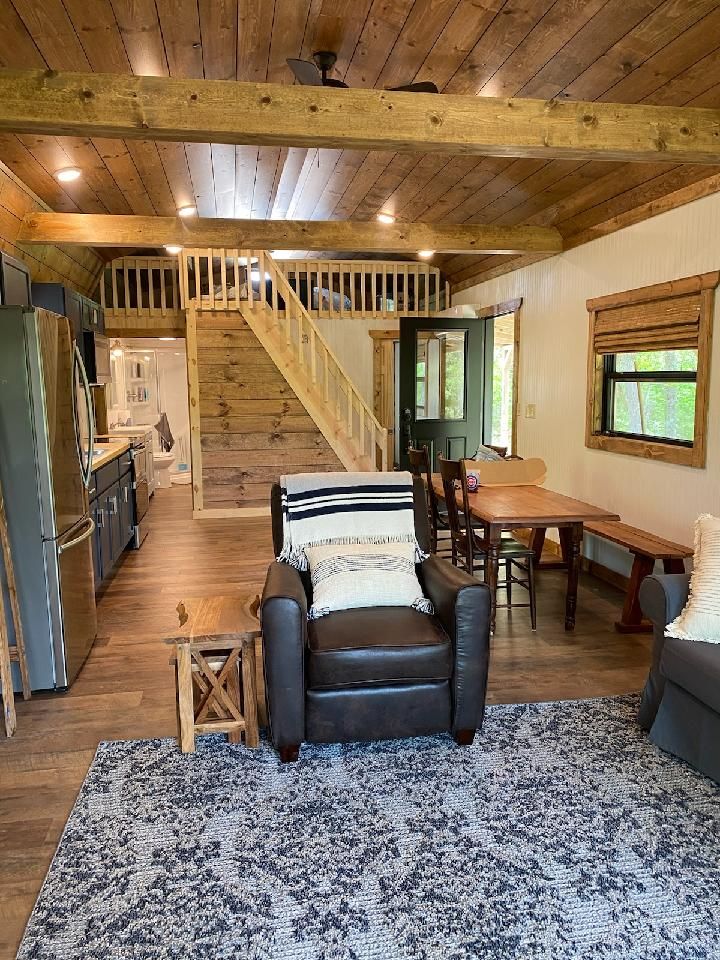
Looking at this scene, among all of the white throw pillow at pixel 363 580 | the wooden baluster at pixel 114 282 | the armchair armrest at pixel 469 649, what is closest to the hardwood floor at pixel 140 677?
the armchair armrest at pixel 469 649

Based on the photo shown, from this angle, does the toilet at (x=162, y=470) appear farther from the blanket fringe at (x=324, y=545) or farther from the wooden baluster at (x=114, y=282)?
the blanket fringe at (x=324, y=545)

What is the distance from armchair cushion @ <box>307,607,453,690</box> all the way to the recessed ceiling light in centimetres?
375

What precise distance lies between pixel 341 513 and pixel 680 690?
157 centimetres

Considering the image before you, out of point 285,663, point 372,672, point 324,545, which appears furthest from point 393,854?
point 324,545

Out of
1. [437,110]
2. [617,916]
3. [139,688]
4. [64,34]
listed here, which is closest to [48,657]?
[139,688]

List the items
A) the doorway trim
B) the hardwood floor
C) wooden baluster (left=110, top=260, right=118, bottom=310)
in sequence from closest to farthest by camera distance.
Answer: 1. the hardwood floor
2. the doorway trim
3. wooden baluster (left=110, top=260, right=118, bottom=310)

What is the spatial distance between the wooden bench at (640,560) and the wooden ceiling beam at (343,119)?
1984 millimetres

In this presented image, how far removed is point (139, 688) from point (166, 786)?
2.97 ft

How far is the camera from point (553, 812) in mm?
2312

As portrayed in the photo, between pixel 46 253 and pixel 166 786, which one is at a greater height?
pixel 46 253

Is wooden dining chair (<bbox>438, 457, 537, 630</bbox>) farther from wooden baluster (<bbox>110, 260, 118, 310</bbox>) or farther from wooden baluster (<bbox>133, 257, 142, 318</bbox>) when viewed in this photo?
wooden baluster (<bbox>110, 260, 118, 310</bbox>)

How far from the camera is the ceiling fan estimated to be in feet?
10.3

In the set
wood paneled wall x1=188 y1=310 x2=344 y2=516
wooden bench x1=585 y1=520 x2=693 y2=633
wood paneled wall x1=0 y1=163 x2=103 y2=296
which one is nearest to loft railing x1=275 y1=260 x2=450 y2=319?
wood paneled wall x1=188 y1=310 x2=344 y2=516

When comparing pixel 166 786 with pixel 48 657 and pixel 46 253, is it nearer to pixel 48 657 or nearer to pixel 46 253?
pixel 48 657
